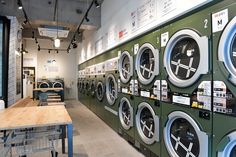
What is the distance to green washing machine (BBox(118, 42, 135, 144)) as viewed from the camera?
12.2 ft

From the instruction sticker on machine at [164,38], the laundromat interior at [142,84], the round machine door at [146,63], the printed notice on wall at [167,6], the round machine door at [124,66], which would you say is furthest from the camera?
the round machine door at [124,66]

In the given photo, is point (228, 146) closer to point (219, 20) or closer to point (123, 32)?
point (219, 20)

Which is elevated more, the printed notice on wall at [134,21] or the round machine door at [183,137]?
the printed notice on wall at [134,21]

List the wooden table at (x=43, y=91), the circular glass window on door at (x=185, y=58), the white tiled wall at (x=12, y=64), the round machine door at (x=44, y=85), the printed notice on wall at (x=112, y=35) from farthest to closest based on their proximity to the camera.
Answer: the round machine door at (x=44, y=85) → the wooden table at (x=43, y=91) → the white tiled wall at (x=12, y=64) → the printed notice on wall at (x=112, y=35) → the circular glass window on door at (x=185, y=58)

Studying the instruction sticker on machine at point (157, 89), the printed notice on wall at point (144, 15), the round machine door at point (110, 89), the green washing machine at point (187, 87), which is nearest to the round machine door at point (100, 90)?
the round machine door at point (110, 89)

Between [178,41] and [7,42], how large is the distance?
464 centimetres

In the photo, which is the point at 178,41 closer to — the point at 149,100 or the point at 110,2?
the point at 149,100

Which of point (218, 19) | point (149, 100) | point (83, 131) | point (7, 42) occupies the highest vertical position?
point (7, 42)

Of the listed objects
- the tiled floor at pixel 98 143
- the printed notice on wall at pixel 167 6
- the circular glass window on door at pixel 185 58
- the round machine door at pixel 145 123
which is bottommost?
the tiled floor at pixel 98 143

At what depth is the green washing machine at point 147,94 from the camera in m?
2.84

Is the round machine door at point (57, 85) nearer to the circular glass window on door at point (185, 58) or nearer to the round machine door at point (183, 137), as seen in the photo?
the round machine door at point (183, 137)

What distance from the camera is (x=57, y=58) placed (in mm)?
11906

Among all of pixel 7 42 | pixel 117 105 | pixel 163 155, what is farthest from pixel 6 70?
pixel 163 155

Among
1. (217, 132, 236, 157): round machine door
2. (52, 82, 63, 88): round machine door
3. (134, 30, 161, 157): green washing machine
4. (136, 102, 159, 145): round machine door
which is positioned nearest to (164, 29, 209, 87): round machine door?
(134, 30, 161, 157): green washing machine
